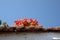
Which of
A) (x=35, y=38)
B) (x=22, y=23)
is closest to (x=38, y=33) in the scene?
(x=35, y=38)

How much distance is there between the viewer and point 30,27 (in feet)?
20.8

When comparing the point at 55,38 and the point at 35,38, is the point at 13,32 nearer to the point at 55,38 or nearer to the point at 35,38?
the point at 35,38

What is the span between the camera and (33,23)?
687cm

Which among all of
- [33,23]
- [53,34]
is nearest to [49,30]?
[53,34]

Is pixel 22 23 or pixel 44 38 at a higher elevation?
pixel 22 23

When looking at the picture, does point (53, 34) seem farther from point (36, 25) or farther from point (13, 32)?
point (13, 32)

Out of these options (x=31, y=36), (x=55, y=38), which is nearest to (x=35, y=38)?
(x=31, y=36)

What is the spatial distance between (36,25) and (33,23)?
0.65ft

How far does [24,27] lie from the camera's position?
6.34 meters

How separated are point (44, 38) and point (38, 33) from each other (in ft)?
0.67

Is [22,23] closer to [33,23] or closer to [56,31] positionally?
[33,23]

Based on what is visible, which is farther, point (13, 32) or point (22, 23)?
point (22, 23)

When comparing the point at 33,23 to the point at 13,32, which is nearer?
the point at 13,32

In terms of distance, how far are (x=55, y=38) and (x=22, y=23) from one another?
104cm
